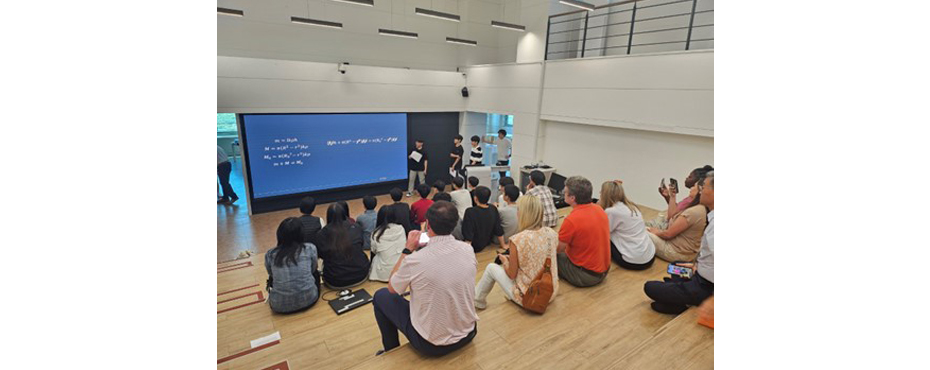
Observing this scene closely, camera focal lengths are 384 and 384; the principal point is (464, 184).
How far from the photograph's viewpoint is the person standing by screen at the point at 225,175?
7.64 metres

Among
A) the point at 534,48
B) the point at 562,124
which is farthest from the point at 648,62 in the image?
the point at 534,48

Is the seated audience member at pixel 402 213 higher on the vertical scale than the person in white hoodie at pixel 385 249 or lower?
higher

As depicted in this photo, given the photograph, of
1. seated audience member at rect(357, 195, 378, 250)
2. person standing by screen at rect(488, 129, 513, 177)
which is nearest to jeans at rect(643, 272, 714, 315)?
seated audience member at rect(357, 195, 378, 250)

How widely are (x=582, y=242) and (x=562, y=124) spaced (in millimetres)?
5216

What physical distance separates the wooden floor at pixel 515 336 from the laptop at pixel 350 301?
0.07 meters

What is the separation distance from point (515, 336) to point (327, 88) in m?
6.83

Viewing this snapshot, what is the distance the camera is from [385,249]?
420cm

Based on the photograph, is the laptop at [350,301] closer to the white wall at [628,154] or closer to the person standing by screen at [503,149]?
the white wall at [628,154]

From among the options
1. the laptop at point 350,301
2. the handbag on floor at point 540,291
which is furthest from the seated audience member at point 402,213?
the handbag on floor at point 540,291

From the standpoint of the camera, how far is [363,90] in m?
8.40

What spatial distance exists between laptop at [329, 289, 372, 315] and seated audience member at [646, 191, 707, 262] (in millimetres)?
3128

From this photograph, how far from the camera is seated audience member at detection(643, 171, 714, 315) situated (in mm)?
2758

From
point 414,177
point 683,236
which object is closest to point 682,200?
point 683,236
